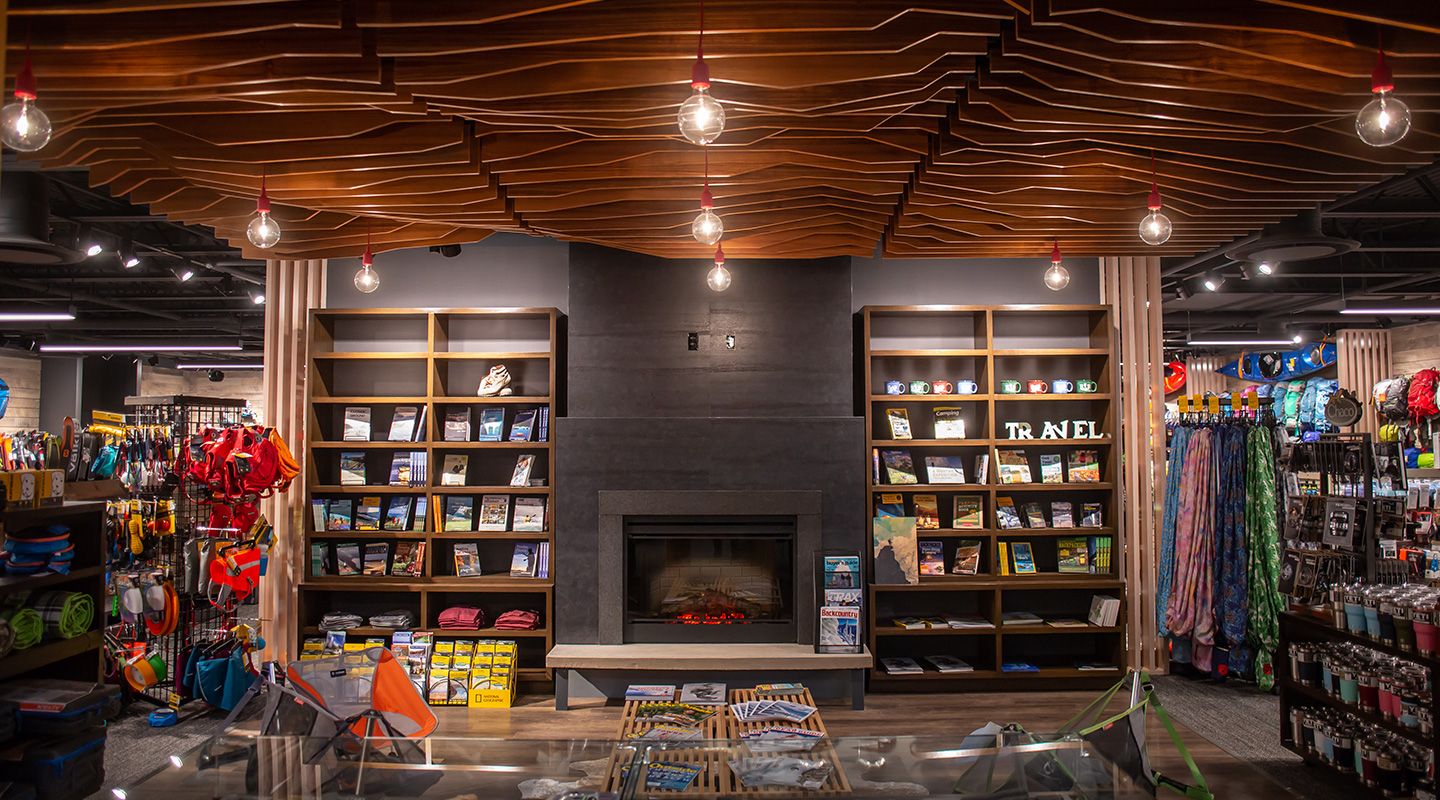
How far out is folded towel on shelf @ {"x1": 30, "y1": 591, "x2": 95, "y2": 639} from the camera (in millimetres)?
3477

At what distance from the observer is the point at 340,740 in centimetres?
269

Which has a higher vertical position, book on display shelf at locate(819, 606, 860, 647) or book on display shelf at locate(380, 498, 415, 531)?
book on display shelf at locate(380, 498, 415, 531)

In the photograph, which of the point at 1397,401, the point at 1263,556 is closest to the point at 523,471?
the point at 1263,556

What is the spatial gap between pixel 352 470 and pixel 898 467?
416 cm

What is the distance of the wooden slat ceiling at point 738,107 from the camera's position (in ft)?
8.39

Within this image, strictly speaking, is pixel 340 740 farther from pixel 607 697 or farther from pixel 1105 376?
pixel 1105 376

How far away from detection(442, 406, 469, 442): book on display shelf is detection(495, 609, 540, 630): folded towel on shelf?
4.39 ft

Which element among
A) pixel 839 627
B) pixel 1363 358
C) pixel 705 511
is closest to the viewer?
pixel 839 627

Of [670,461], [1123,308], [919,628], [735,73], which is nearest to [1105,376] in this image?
[1123,308]

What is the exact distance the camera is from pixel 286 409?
6000 millimetres

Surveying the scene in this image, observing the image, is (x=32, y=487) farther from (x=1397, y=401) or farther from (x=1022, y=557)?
(x=1397, y=401)

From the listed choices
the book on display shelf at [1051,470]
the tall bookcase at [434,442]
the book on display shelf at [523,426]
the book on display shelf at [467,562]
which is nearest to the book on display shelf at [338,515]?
the tall bookcase at [434,442]

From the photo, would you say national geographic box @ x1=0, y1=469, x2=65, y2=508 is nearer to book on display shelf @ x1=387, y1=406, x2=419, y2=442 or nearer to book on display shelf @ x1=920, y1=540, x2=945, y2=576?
book on display shelf @ x1=387, y1=406, x2=419, y2=442

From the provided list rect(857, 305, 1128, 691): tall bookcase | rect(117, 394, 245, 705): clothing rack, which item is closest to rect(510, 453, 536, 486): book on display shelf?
rect(117, 394, 245, 705): clothing rack
